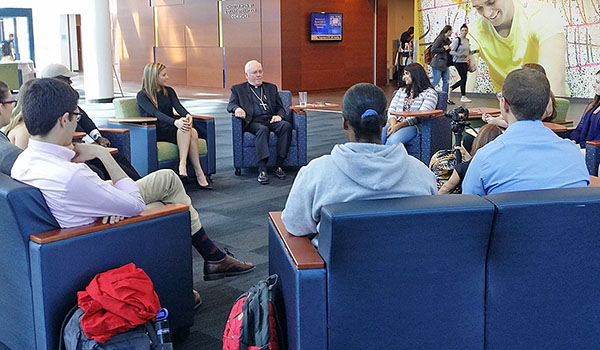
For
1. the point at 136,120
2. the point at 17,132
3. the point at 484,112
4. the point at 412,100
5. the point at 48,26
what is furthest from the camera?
the point at 48,26

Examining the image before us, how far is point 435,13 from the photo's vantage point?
14.8m

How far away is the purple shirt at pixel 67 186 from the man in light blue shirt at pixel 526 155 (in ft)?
4.52

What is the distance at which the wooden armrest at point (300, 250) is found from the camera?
6.43 feet

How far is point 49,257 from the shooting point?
2244 mm

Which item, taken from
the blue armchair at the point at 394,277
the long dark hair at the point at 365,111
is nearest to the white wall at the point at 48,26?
the long dark hair at the point at 365,111

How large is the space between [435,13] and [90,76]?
769cm

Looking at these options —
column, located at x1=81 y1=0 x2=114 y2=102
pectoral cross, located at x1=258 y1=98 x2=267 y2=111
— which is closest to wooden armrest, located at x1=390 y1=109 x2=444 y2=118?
pectoral cross, located at x1=258 y1=98 x2=267 y2=111

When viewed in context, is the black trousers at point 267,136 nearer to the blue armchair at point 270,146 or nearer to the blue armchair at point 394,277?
the blue armchair at point 270,146

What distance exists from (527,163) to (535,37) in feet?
37.8

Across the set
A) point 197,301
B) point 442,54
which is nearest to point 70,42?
point 442,54

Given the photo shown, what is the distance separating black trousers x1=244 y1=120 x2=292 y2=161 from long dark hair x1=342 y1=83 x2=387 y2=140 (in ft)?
12.8

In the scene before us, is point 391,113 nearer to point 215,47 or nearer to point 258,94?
→ point 258,94

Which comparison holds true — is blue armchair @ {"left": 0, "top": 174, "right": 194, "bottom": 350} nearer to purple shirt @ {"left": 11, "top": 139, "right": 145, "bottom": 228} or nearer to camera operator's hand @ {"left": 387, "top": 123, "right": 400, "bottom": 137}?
purple shirt @ {"left": 11, "top": 139, "right": 145, "bottom": 228}

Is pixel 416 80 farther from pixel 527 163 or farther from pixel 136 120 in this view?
pixel 527 163
